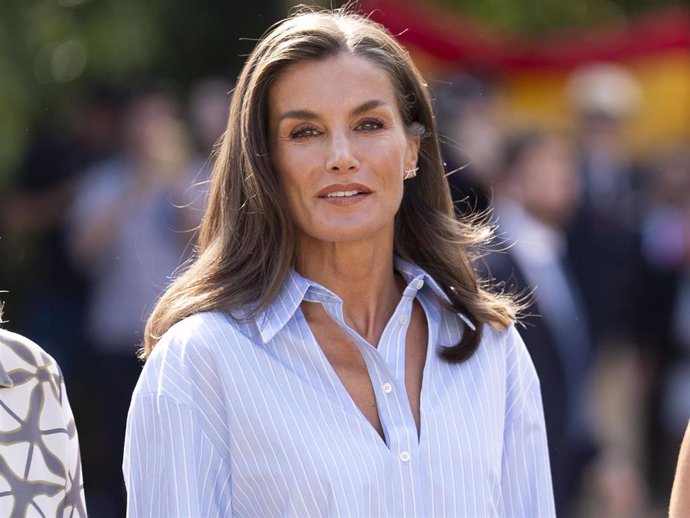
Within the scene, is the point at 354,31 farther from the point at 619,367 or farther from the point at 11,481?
the point at 619,367

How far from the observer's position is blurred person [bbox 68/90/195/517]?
305 inches

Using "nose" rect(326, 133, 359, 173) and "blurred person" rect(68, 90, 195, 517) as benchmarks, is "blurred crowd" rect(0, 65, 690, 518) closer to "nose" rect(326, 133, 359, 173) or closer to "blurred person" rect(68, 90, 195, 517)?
"blurred person" rect(68, 90, 195, 517)

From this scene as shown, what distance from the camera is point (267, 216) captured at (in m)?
3.59

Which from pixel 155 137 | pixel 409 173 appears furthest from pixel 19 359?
pixel 155 137

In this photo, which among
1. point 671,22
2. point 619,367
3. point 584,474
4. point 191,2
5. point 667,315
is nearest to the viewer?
point 584,474

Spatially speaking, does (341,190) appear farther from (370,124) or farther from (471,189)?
(471,189)

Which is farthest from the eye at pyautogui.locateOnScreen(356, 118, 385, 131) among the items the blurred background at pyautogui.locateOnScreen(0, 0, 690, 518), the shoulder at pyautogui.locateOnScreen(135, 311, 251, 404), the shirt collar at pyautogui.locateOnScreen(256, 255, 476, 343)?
the blurred background at pyautogui.locateOnScreen(0, 0, 690, 518)

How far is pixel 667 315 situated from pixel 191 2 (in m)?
5.32

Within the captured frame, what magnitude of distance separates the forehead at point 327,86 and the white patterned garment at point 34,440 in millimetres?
869

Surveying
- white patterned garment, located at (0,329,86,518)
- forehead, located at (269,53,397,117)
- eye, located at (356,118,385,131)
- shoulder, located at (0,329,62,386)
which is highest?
forehead, located at (269,53,397,117)

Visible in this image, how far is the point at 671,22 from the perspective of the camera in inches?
435

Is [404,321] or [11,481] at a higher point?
[404,321]

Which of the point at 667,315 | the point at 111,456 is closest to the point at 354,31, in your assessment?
the point at 111,456

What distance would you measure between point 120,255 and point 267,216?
449cm
